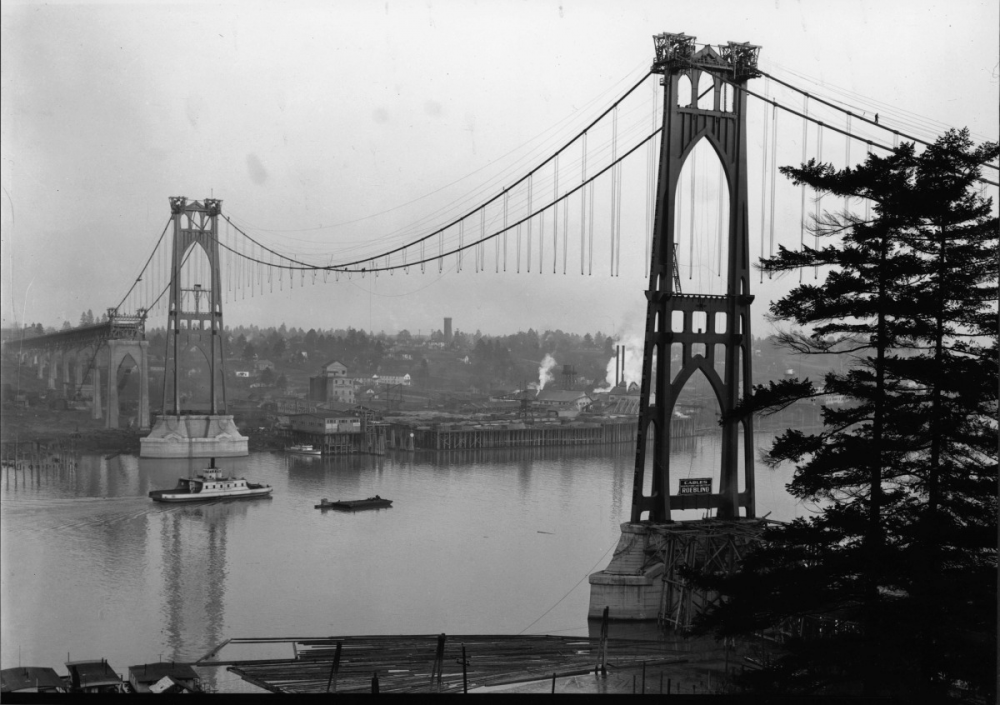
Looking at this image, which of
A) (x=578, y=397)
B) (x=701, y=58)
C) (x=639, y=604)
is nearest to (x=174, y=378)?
(x=578, y=397)

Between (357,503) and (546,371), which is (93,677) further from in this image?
(546,371)

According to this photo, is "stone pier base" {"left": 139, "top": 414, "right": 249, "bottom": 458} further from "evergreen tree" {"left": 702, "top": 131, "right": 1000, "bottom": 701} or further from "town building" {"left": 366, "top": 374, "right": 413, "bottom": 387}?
"evergreen tree" {"left": 702, "top": 131, "right": 1000, "bottom": 701}

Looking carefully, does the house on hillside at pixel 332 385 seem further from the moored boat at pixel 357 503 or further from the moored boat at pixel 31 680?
the moored boat at pixel 31 680

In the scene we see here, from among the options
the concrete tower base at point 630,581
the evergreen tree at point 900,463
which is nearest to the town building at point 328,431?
the concrete tower base at point 630,581

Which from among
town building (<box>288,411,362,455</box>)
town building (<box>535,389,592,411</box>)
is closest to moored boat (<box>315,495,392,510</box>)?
town building (<box>288,411,362,455</box>)

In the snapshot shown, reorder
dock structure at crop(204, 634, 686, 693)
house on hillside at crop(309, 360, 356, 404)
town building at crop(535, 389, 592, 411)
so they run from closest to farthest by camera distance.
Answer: dock structure at crop(204, 634, 686, 693), house on hillside at crop(309, 360, 356, 404), town building at crop(535, 389, 592, 411)

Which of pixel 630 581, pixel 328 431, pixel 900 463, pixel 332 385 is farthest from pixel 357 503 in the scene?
pixel 900 463
